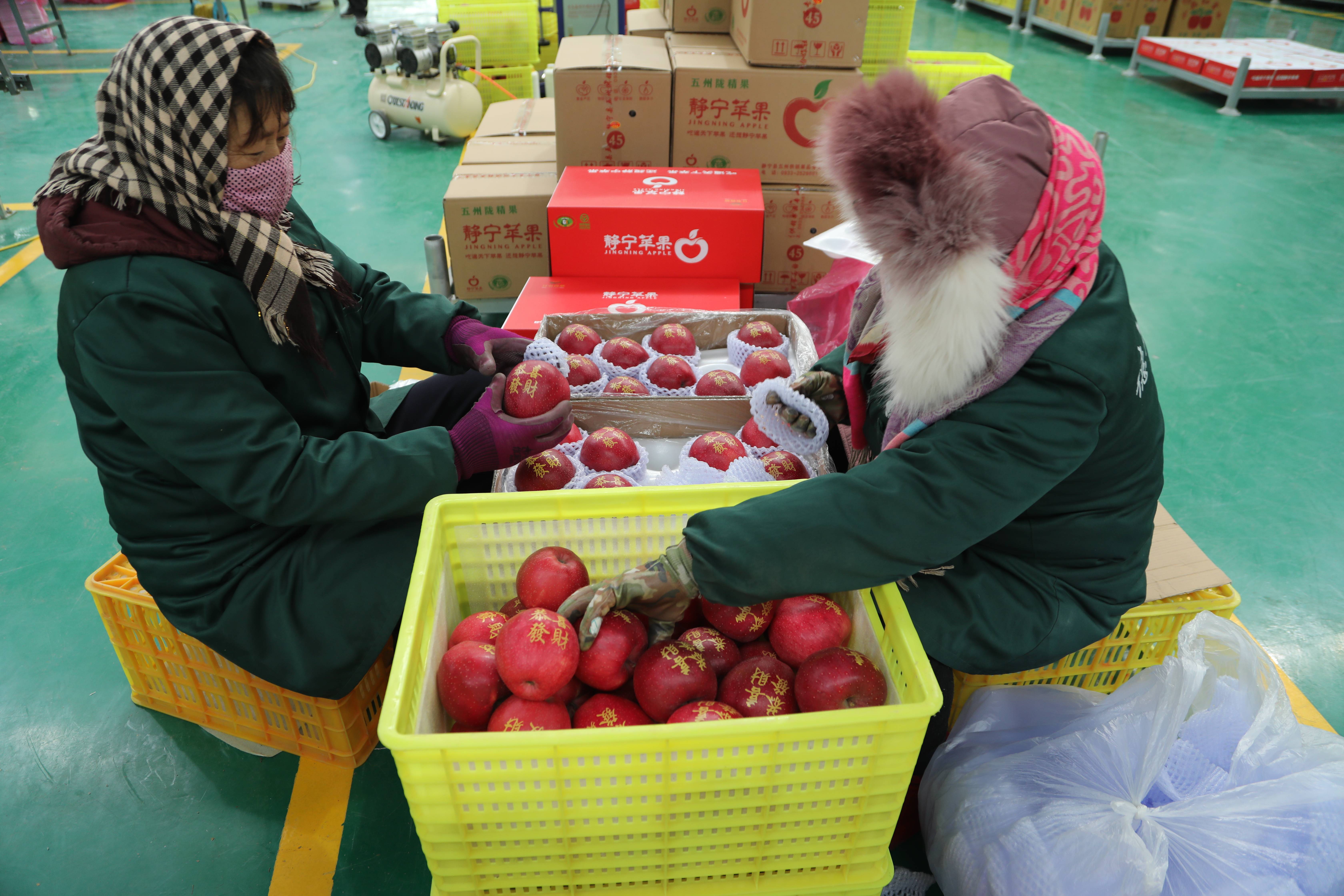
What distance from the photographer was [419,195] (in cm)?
613

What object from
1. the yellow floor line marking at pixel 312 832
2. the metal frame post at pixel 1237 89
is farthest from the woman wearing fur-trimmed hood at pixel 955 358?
the metal frame post at pixel 1237 89

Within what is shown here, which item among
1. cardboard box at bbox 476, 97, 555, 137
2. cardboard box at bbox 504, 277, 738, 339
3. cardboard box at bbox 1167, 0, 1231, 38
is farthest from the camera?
cardboard box at bbox 1167, 0, 1231, 38

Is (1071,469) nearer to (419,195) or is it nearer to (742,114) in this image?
(742,114)

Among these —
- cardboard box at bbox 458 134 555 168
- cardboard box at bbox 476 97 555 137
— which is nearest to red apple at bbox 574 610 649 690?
cardboard box at bbox 458 134 555 168

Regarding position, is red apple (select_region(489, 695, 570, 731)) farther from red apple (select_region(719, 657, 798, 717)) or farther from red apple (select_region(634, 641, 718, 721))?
red apple (select_region(719, 657, 798, 717))

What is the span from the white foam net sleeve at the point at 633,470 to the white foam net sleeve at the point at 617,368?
1.49 ft

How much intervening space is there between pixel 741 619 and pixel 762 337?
1.43 metres

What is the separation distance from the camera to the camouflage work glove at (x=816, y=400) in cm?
223

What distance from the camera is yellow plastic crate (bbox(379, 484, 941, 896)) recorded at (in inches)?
43.7

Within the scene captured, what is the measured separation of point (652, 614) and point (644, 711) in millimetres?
181

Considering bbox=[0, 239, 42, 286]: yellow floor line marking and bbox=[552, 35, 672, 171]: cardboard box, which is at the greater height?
bbox=[552, 35, 672, 171]: cardboard box

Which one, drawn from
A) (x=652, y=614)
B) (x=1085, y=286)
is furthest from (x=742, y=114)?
(x=652, y=614)

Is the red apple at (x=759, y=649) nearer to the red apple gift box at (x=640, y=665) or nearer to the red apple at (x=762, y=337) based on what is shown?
the red apple gift box at (x=640, y=665)

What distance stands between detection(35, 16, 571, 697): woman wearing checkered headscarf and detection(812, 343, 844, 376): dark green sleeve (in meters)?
0.81
